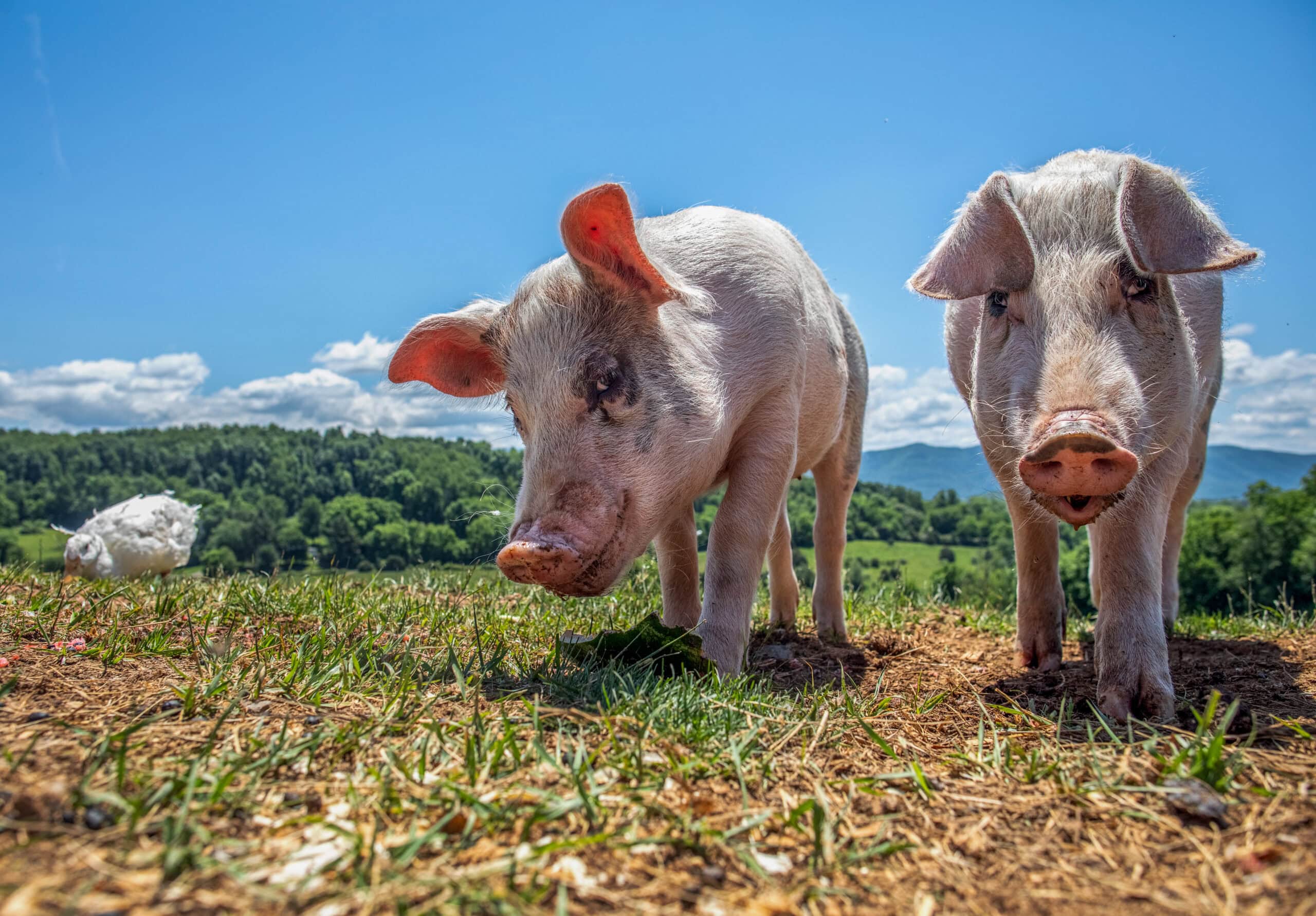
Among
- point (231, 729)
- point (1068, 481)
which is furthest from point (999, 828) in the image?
point (231, 729)

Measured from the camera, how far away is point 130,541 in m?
7.82

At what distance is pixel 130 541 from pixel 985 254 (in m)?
7.71

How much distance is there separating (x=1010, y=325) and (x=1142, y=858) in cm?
235

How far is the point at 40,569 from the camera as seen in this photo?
20.1ft

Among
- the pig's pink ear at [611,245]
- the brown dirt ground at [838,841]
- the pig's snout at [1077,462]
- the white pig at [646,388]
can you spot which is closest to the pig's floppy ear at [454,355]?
the white pig at [646,388]

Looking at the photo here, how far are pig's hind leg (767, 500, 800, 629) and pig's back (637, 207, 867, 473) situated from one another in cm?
111

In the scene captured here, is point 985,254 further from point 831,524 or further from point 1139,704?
point 831,524

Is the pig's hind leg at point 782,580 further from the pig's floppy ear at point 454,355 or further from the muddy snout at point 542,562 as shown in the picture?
the muddy snout at point 542,562

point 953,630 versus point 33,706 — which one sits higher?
point 33,706

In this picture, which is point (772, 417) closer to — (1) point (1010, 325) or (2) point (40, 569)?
(1) point (1010, 325)

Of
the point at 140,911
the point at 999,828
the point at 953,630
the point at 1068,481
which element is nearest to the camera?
the point at 140,911

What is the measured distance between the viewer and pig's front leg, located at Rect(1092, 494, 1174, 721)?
10.7ft

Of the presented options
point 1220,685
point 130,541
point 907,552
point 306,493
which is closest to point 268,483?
point 306,493

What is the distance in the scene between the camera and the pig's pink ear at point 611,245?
3549 millimetres
